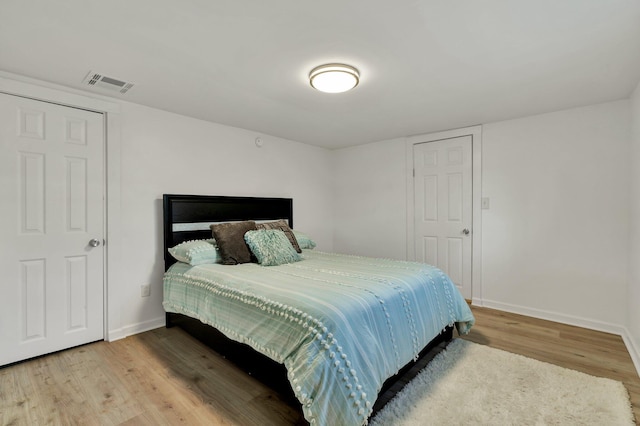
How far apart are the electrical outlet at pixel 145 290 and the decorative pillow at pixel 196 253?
45cm

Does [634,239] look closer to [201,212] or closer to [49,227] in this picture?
[201,212]

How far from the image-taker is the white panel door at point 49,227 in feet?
7.30

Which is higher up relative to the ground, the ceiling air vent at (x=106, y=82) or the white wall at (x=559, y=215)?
the ceiling air vent at (x=106, y=82)

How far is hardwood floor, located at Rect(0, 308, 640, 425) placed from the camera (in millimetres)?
1693

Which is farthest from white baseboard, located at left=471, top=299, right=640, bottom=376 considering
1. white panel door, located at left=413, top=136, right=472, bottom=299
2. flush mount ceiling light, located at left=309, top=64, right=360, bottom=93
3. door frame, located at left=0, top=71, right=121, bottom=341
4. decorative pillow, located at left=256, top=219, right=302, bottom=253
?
door frame, located at left=0, top=71, right=121, bottom=341

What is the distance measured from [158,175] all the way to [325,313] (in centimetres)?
234

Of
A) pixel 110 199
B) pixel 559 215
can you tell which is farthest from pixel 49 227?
pixel 559 215

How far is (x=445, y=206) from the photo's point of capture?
3801 mm

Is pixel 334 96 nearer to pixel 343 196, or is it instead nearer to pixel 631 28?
pixel 631 28

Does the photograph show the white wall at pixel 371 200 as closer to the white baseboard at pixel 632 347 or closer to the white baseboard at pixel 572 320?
the white baseboard at pixel 572 320

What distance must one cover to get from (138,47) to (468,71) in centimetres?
221

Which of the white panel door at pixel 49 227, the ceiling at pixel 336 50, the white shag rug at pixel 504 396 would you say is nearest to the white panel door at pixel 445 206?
A: the ceiling at pixel 336 50

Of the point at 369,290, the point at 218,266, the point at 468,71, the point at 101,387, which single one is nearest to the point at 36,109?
the point at 218,266

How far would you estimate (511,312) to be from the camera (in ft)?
10.9
